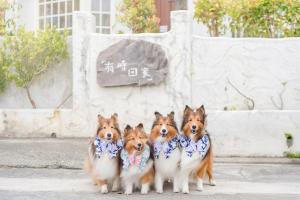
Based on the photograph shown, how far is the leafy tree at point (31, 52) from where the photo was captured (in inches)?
474

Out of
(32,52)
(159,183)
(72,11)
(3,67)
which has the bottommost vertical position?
(159,183)

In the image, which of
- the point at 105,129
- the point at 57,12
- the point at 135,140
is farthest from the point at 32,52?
the point at 135,140

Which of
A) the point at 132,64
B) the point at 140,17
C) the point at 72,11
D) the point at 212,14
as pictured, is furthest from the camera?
the point at 72,11

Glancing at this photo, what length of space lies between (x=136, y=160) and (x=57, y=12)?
349 inches

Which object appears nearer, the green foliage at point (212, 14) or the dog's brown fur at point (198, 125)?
the dog's brown fur at point (198, 125)

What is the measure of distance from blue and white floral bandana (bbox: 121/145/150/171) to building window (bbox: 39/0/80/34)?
809cm

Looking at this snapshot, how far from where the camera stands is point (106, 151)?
7.31 metres

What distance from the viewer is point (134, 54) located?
37.3ft

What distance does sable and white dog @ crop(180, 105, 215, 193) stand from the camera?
292 inches

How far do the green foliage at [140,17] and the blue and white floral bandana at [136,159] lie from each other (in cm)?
620

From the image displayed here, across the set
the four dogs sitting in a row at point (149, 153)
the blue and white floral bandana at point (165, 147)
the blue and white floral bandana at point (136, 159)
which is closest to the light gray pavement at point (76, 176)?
the four dogs sitting in a row at point (149, 153)

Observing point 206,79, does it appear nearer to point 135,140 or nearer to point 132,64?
point 132,64

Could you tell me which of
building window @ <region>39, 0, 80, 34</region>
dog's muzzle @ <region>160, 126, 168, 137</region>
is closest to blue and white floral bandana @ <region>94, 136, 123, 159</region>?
dog's muzzle @ <region>160, 126, 168, 137</region>

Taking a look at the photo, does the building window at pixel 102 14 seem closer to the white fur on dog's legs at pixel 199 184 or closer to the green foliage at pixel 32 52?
the green foliage at pixel 32 52
